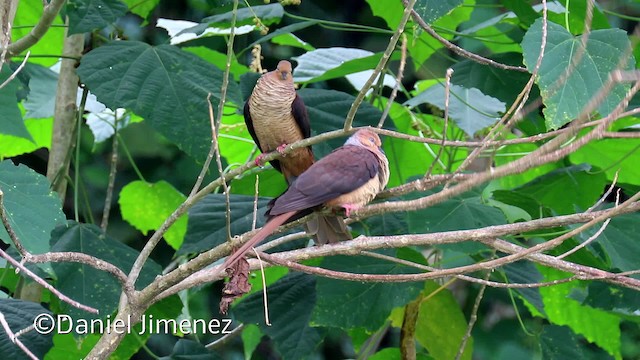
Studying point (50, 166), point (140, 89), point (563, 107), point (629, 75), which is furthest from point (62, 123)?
point (629, 75)

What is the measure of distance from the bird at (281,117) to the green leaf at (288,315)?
35 centimetres

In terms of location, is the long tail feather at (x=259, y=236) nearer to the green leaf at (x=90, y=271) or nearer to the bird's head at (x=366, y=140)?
the bird's head at (x=366, y=140)

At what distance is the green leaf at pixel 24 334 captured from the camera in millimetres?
2385

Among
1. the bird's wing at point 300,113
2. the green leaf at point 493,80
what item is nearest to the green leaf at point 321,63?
the bird's wing at point 300,113

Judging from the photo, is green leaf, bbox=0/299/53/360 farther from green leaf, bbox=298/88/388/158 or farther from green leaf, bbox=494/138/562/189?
green leaf, bbox=494/138/562/189

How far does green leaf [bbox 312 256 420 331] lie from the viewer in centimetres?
260

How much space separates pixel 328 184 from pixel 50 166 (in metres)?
1.11

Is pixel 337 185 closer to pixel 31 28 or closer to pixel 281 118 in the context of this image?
pixel 281 118

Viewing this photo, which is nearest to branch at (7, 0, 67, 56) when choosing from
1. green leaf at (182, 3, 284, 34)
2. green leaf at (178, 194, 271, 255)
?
green leaf at (182, 3, 284, 34)

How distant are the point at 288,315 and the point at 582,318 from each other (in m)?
1.12

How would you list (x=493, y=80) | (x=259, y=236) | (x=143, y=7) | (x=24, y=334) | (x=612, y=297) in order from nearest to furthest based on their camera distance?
(x=259, y=236) < (x=24, y=334) < (x=612, y=297) < (x=493, y=80) < (x=143, y=7)

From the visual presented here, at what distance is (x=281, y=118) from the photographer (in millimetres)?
2943

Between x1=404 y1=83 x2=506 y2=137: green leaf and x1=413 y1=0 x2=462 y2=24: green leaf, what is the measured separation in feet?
1.48

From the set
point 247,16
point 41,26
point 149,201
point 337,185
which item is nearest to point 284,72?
point 247,16
